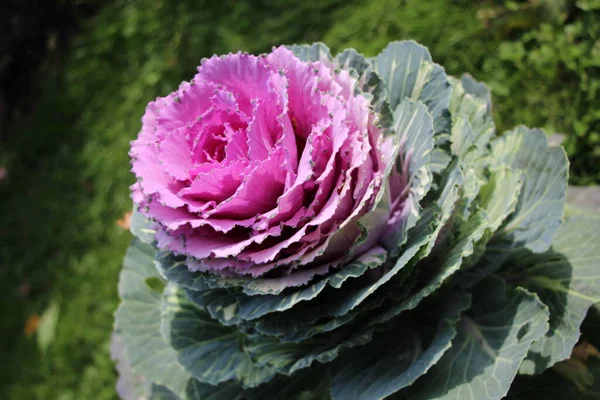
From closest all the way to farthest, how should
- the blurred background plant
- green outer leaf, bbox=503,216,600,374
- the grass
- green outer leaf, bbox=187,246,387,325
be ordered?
green outer leaf, bbox=187,246,387,325
green outer leaf, bbox=503,216,600,374
the blurred background plant
the grass

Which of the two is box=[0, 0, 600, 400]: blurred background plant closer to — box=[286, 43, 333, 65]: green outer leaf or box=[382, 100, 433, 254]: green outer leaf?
box=[286, 43, 333, 65]: green outer leaf

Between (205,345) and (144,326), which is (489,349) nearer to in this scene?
(205,345)

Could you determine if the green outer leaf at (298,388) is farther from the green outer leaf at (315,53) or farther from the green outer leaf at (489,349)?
the green outer leaf at (315,53)

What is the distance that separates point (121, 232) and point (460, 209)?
2529mm

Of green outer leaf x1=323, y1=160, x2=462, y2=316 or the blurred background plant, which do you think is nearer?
green outer leaf x1=323, y1=160, x2=462, y2=316

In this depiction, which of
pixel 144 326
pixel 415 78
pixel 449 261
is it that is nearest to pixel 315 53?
pixel 415 78

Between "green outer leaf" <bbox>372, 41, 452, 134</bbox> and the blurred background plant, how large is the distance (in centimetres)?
86

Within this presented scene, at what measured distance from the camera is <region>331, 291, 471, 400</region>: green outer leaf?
993 mm

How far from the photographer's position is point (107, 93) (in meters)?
3.70

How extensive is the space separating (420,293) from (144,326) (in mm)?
663

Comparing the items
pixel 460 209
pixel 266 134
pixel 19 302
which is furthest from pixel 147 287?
pixel 19 302

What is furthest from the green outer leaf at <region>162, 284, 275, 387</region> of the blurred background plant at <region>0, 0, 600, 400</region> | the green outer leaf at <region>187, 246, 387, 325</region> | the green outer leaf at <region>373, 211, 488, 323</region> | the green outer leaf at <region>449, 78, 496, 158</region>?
the green outer leaf at <region>449, 78, 496, 158</region>

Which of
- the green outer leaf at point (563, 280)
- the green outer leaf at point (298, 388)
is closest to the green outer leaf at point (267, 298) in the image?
the green outer leaf at point (298, 388)

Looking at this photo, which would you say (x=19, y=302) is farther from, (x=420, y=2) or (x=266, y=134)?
(x=266, y=134)
